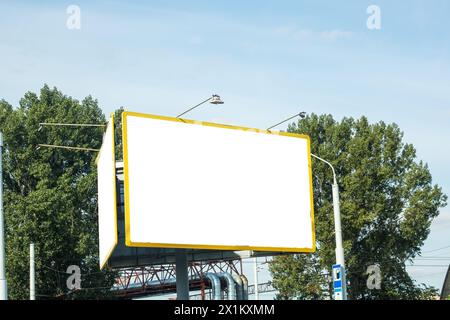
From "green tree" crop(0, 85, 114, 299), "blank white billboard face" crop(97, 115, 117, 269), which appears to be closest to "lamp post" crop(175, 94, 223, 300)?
"blank white billboard face" crop(97, 115, 117, 269)

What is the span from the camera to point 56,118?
190 feet

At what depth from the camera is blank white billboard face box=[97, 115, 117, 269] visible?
109 feet

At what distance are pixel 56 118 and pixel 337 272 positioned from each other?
34852 millimetres

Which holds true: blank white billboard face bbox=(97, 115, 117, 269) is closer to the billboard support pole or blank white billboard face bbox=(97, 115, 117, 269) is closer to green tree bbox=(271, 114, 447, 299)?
the billboard support pole

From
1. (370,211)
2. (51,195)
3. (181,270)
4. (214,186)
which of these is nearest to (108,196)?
(214,186)

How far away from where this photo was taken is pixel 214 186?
1337 inches

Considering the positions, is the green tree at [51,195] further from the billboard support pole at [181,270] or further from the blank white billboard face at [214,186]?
the blank white billboard face at [214,186]

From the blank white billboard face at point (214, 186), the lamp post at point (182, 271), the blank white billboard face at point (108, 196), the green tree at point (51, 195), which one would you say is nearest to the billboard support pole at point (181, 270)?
the lamp post at point (182, 271)

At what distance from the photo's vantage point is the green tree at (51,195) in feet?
172

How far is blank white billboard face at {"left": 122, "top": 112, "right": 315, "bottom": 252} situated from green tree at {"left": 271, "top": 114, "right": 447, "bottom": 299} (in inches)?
679

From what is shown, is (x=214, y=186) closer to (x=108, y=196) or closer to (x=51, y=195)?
(x=108, y=196)

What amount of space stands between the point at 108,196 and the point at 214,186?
447 centimetres
